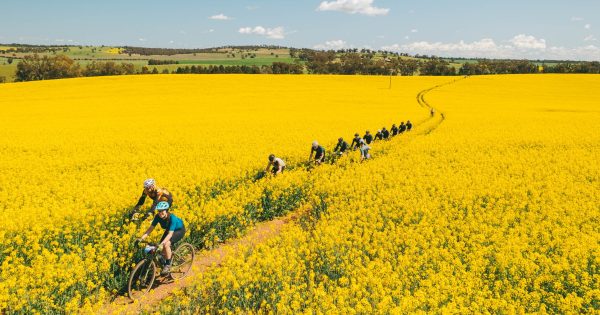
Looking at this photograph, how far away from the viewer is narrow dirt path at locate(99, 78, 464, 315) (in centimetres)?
720

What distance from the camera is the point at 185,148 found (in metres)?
19.7

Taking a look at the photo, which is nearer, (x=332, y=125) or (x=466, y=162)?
(x=466, y=162)

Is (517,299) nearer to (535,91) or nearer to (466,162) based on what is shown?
(466,162)

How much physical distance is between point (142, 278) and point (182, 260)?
3.71ft

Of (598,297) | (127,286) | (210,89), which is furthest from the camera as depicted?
(210,89)

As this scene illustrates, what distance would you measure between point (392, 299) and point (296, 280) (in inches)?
70.6

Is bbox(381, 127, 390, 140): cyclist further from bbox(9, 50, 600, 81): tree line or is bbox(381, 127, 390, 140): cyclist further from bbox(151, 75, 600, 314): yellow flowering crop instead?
bbox(9, 50, 600, 81): tree line

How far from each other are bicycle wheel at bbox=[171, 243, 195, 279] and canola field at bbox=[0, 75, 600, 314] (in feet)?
1.66

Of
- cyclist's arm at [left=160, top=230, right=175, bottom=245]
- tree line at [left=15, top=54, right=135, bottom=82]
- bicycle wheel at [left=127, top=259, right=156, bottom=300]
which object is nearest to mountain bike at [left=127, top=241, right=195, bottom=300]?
bicycle wheel at [left=127, top=259, right=156, bottom=300]

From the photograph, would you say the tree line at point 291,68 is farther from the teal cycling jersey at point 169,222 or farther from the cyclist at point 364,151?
the teal cycling jersey at point 169,222

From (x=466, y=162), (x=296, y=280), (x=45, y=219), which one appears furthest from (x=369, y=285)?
(x=466, y=162)

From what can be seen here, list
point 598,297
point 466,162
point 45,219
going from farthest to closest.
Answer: point 466,162 < point 45,219 < point 598,297

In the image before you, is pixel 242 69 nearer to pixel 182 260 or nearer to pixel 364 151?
pixel 364 151

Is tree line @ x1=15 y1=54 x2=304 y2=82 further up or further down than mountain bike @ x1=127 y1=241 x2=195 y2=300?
further up
